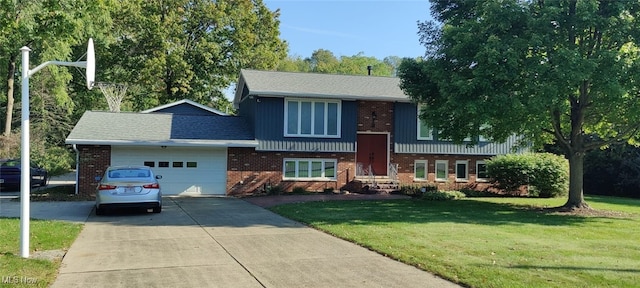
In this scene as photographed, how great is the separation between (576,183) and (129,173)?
1392cm

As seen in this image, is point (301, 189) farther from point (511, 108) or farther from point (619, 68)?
point (619, 68)

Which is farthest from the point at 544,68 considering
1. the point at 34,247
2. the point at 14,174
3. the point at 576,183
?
the point at 14,174

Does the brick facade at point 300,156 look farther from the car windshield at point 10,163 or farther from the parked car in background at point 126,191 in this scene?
the parked car in background at point 126,191

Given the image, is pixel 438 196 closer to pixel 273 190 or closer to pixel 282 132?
pixel 273 190

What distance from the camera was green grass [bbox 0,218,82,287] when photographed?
6.67 m

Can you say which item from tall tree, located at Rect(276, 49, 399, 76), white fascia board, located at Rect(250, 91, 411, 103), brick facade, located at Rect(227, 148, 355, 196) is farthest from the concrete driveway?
tall tree, located at Rect(276, 49, 399, 76)

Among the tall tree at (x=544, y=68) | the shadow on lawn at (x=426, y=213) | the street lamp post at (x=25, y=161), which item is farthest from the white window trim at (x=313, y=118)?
the street lamp post at (x=25, y=161)

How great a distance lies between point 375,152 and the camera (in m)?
24.2

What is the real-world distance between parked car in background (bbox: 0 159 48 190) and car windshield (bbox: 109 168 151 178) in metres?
9.64

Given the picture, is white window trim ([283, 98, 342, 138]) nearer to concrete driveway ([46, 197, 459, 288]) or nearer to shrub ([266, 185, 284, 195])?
shrub ([266, 185, 284, 195])

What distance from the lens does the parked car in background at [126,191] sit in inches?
542

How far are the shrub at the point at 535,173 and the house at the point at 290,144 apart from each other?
1.64 metres

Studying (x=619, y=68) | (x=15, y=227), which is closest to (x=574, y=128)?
(x=619, y=68)

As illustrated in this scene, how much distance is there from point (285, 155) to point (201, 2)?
18.9 m
